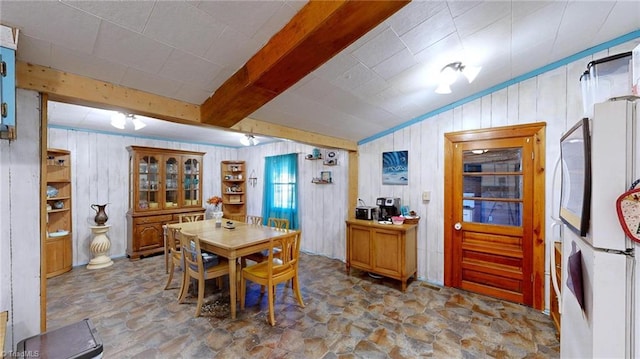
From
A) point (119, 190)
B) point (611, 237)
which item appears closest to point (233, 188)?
point (119, 190)

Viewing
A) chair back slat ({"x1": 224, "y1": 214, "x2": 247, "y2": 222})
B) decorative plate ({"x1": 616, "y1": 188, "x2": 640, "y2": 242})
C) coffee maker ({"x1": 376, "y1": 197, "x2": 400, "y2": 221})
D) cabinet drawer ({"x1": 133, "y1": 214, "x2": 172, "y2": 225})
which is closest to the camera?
decorative plate ({"x1": 616, "y1": 188, "x2": 640, "y2": 242})

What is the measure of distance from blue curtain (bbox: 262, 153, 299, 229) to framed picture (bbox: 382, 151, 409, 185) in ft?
6.22

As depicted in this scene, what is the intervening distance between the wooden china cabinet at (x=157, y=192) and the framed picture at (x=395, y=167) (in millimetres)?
3711

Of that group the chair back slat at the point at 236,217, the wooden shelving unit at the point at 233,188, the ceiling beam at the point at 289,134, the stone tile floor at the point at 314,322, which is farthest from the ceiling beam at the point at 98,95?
the chair back slat at the point at 236,217

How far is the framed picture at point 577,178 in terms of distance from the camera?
3.17 feet

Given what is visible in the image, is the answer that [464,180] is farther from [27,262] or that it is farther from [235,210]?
[235,210]

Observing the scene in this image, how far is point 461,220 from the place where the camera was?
3.16 metres

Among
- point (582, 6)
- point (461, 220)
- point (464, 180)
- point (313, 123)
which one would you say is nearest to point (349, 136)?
point (313, 123)

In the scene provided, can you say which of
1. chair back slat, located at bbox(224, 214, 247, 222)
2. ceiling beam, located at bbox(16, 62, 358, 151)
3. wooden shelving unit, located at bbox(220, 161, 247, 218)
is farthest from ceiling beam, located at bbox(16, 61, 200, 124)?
chair back slat, located at bbox(224, 214, 247, 222)

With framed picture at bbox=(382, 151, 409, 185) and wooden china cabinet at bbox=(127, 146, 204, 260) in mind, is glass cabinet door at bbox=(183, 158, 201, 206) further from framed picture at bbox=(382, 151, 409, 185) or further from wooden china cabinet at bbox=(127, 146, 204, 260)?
framed picture at bbox=(382, 151, 409, 185)

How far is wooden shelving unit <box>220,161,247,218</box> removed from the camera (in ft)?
19.3

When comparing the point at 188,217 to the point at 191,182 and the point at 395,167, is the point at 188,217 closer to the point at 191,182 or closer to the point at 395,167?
the point at 191,182

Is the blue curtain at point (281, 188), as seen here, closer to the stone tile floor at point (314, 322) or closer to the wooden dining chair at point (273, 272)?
the stone tile floor at point (314, 322)

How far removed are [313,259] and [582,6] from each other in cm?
427
